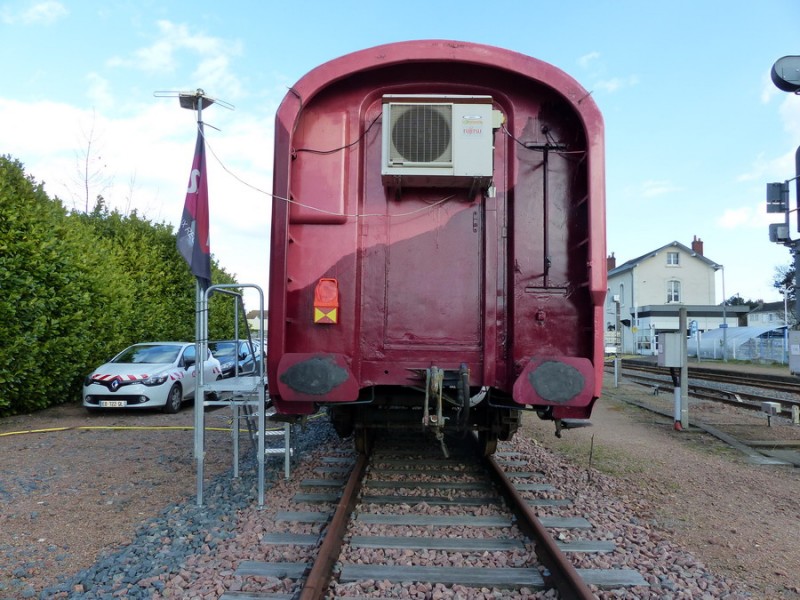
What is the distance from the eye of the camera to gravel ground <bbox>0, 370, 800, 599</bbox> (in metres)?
3.46

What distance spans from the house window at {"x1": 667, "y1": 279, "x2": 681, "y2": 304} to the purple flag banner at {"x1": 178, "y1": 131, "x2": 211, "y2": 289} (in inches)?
2101

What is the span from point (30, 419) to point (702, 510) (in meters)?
10.8

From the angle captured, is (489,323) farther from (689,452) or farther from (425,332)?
(689,452)

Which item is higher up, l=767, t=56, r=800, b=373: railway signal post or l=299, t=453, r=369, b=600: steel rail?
l=767, t=56, r=800, b=373: railway signal post

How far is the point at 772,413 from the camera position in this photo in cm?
918

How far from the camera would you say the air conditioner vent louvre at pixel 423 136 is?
405cm

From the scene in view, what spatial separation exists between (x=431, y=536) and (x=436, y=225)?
2404 millimetres

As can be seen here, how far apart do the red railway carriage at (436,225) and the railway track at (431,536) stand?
795 millimetres

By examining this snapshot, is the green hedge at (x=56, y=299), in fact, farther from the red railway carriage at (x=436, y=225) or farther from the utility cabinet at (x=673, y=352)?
the utility cabinet at (x=673, y=352)

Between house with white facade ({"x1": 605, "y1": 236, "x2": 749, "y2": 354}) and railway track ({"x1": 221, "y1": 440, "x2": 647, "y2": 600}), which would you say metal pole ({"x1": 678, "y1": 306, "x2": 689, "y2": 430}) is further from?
house with white facade ({"x1": 605, "y1": 236, "x2": 749, "y2": 354})

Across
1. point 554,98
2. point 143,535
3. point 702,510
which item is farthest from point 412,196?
point 702,510

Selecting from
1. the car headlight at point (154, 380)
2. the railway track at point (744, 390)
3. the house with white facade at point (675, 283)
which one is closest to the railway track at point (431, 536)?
the car headlight at point (154, 380)

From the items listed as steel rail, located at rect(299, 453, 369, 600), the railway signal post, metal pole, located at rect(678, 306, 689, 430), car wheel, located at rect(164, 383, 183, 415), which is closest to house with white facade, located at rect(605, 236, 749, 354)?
metal pole, located at rect(678, 306, 689, 430)

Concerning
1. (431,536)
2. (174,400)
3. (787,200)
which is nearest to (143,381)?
(174,400)
